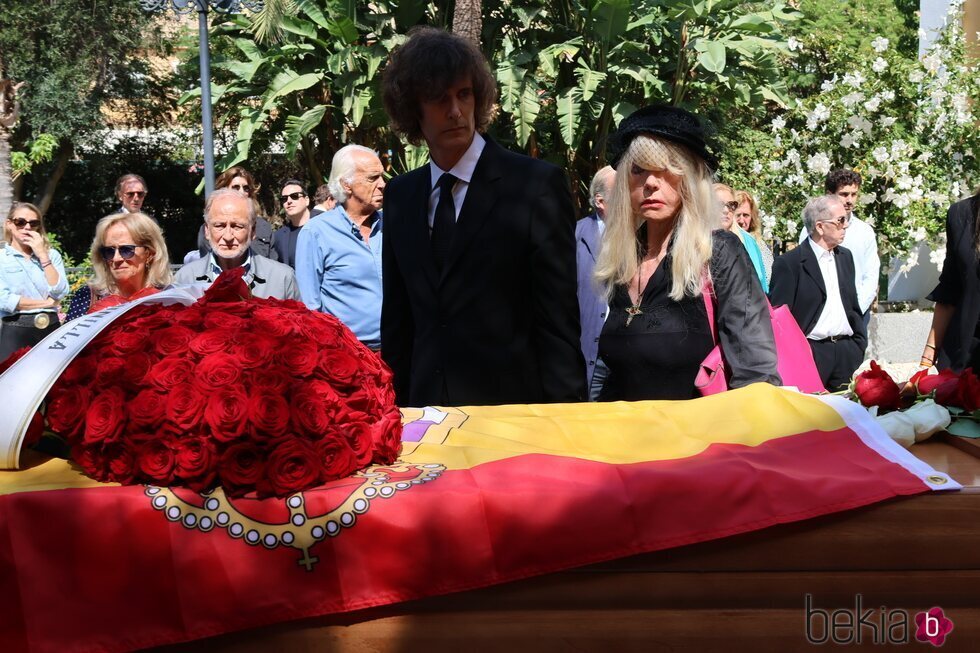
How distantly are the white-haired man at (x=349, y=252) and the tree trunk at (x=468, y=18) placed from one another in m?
6.21

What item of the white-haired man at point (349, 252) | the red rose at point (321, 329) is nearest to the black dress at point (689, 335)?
the red rose at point (321, 329)

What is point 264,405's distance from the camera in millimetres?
2020

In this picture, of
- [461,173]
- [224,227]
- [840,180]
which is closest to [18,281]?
[224,227]

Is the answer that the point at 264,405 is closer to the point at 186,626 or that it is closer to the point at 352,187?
the point at 186,626

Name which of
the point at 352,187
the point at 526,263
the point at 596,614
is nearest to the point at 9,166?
the point at 352,187

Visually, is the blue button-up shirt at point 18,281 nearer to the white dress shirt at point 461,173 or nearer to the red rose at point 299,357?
the white dress shirt at point 461,173

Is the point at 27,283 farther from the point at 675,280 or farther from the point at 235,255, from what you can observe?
the point at 675,280

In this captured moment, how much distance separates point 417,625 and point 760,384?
3.71 ft

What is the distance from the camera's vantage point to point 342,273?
4.71 meters

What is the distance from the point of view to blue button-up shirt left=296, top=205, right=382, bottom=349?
468cm

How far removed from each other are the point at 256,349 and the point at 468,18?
9327 mm

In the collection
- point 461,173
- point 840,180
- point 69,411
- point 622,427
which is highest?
point 840,180

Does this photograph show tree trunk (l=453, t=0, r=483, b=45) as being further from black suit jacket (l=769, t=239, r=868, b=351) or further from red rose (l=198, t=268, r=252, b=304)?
red rose (l=198, t=268, r=252, b=304)

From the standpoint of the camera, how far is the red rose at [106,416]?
2027 mm
